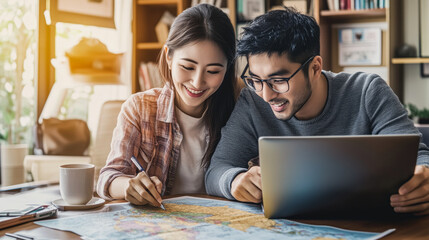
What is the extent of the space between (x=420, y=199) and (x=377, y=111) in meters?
0.41

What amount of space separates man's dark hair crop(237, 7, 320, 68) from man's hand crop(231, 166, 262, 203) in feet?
1.13

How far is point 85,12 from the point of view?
3760mm

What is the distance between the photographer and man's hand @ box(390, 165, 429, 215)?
3.67 ft

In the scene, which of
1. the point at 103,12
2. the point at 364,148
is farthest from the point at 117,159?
the point at 103,12

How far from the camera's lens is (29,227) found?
1.07 meters

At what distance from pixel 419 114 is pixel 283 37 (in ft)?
6.57

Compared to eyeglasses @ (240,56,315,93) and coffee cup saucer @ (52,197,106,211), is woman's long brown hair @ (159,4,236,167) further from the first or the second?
coffee cup saucer @ (52,197,106,211)

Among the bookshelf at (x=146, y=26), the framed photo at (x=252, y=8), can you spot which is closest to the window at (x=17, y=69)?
the bookshelf at (x=146, y=26)

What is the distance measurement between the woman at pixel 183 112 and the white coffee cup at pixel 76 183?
0.14 meters

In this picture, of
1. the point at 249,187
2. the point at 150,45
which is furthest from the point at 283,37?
the point at 150,45

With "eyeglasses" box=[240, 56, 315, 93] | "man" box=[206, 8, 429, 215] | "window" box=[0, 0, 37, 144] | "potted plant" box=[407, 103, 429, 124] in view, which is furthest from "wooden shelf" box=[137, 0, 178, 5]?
"eyeglasses" box=[240, 56, 315, 93]

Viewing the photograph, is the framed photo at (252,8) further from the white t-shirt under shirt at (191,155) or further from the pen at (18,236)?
the pen at (18,236)

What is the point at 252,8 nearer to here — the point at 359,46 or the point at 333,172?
the point at 359,46

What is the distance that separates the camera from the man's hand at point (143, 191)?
4.00 ft
